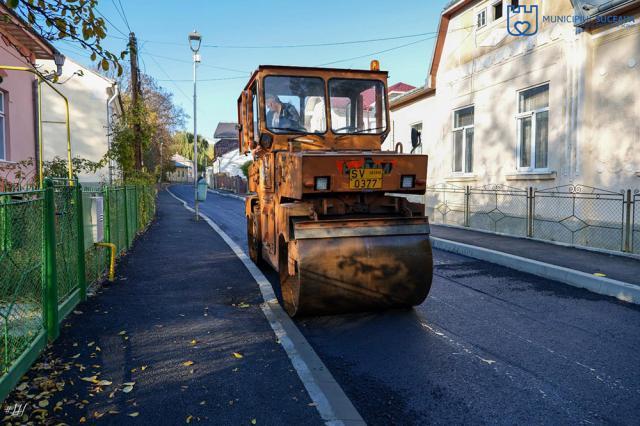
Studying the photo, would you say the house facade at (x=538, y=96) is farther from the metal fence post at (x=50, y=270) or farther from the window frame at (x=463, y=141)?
the metal fence post at (x=50, y=270)

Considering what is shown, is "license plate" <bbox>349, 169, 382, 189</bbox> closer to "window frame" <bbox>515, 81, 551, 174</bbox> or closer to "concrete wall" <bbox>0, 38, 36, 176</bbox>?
"window frame" <bbox>515, 81, 551, 174</bbox>

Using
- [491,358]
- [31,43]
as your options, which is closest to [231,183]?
[31,43]

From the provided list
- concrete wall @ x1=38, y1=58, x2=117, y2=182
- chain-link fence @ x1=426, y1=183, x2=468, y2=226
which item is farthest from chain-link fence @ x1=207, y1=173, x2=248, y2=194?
chain-link fence @ x1=426, y1=183, x2=468, y2=226

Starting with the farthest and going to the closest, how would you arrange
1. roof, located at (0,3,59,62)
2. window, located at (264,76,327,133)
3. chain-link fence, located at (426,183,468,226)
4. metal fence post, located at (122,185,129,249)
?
chain-link fence, located at (426,183,468,226) → roof, located at (0,3,59,62) → metal fence post, located at (122,185,129,249) → window, located at (264,76,327,133)

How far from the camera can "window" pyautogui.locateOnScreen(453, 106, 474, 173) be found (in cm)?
1529

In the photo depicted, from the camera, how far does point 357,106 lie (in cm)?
688

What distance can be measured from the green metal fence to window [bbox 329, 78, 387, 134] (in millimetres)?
3468

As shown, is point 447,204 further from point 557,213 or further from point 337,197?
point 337,197

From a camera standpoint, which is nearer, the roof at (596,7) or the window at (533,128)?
the roof at (596,7)

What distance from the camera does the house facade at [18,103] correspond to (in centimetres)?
1145

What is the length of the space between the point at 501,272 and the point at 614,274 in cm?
166

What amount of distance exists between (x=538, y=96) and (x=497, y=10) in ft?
10.2

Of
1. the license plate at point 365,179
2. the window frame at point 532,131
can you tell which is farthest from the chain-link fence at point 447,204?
the license plate at point 365,179

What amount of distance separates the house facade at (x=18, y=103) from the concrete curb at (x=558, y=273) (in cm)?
978
